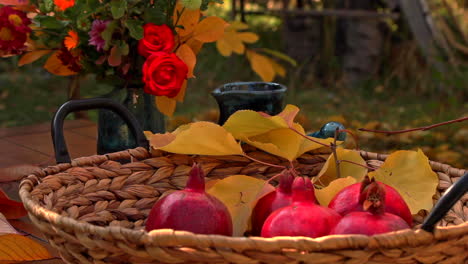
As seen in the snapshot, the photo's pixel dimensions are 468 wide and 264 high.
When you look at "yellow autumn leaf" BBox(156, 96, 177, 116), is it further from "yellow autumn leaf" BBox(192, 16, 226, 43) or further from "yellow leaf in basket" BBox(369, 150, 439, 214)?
"yellow leaf in basket" BBox(369, 150, 439, 214)

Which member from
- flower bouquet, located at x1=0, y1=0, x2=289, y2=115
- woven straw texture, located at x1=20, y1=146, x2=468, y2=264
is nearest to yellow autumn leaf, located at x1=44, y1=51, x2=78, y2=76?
flower bouquet, located at x1=0, y1=0, x2=289, y2=115

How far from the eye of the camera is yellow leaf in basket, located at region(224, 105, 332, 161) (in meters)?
0.94

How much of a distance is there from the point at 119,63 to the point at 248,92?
0.27 meters

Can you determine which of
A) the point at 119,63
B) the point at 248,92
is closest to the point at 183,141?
the point at 248,92

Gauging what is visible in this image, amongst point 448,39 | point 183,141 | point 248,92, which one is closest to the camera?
point 183,141

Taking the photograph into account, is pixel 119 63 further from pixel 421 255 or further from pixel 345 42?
pixel 345 42

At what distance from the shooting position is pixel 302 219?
714 mm

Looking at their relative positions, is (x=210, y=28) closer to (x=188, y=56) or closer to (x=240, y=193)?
(x=188, y=56)

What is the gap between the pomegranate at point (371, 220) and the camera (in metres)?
0.68

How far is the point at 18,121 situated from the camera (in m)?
3.80

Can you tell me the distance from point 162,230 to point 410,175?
1.44ft

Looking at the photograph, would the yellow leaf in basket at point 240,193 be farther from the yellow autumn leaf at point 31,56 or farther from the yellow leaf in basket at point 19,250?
the yellow autumn leaf at point 31,56

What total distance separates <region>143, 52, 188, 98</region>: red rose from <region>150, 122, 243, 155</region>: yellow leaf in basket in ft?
0.88

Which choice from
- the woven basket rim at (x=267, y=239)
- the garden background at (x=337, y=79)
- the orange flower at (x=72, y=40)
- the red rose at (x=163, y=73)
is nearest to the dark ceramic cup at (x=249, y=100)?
the red rose at (x=163, y=73)
